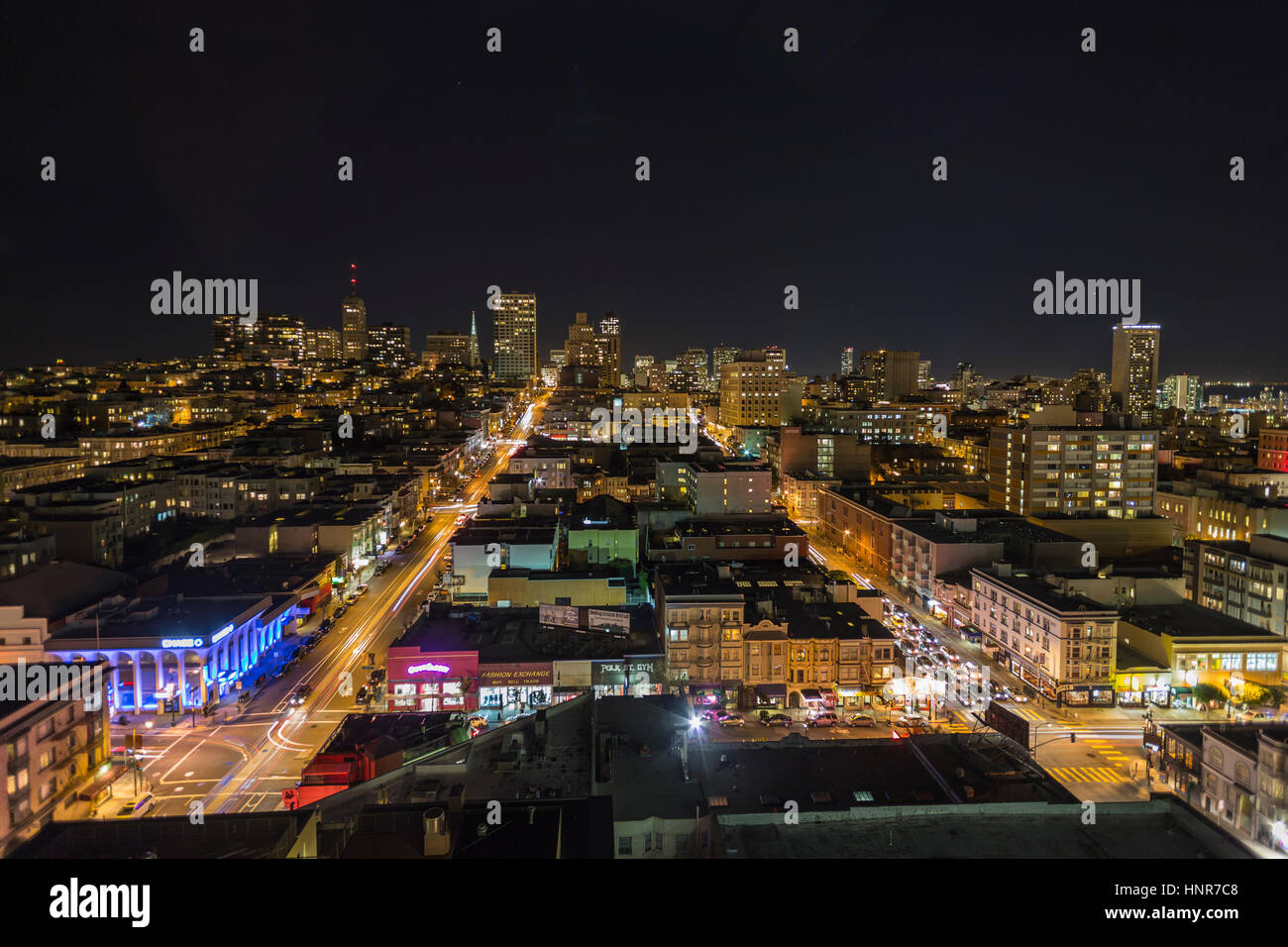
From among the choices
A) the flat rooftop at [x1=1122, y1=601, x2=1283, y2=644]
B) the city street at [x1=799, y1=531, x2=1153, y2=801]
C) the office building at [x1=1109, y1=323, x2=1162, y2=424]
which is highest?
the office building at [x1=1109, y1=323, x2=1162, y2=424]

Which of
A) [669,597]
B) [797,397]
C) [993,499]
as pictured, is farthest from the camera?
[797,397]

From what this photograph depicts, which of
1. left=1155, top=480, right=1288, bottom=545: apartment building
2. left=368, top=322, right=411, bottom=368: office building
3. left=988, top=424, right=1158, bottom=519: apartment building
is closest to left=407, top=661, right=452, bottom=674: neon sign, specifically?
left=1155, top=480, right=1288, bottom=545: apartment building

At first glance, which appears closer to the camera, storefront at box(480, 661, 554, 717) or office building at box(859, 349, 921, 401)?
storefront at box(480, 661, 554, 717)

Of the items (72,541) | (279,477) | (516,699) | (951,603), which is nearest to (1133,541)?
(951,603)

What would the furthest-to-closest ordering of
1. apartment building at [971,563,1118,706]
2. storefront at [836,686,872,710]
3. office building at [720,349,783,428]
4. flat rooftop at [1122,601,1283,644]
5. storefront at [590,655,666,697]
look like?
1. office building at [720,349,783,428]
2. flat rooftop at [1122,601,1283,644]
3. apartment building at [971,563,1118,706]
4. storefront at [836,686,872,710]
5. storefront at [590,655,666,697]

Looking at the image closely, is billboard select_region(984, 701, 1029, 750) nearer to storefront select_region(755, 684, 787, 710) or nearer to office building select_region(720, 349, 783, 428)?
storefront select_region(755, 684, 787, 710)

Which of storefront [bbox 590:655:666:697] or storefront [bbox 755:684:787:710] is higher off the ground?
storefront [bbox 590:655:666:697]

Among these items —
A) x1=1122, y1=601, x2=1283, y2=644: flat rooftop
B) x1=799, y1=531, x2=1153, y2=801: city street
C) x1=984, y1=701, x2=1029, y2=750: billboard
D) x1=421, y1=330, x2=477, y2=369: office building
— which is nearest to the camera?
x1=799, y1=531, x2=1153, y2=801: city street
